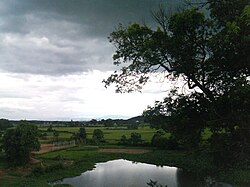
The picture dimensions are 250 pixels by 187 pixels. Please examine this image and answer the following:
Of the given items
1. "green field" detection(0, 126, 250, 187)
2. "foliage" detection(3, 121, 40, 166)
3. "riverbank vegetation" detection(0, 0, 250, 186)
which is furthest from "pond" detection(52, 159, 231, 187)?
"riverbank vegetation" detection(0, 0, 250, 186)

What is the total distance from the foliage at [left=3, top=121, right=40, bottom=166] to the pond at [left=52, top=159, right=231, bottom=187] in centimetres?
624

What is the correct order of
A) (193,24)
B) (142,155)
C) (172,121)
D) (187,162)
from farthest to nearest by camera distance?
1. (142,155)
2. (187,162)
3. (172,121)
4. (193,24)

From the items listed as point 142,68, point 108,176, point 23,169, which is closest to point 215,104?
point 142,68

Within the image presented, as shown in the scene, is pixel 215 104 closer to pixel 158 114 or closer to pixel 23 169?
pixel 158 114

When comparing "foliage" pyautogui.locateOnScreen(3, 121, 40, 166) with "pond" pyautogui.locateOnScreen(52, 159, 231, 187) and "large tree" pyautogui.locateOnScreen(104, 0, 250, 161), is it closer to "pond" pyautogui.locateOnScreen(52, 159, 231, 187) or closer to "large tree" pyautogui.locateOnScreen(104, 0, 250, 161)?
"pond" pyautogui.locateOnScreen(52, 159, 231, 187)

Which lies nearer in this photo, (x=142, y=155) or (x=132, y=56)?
(x=132, y=56)

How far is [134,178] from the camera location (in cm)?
2711

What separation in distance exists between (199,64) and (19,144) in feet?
81.8

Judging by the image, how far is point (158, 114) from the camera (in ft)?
35.4

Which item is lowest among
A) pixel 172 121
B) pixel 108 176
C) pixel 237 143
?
pixel 108 176

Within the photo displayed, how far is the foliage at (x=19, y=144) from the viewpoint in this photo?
3094 centimetres

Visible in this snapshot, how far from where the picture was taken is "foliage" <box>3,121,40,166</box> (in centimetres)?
3094

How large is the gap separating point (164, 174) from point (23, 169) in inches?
517

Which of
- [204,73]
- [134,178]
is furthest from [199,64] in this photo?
[134,178]
